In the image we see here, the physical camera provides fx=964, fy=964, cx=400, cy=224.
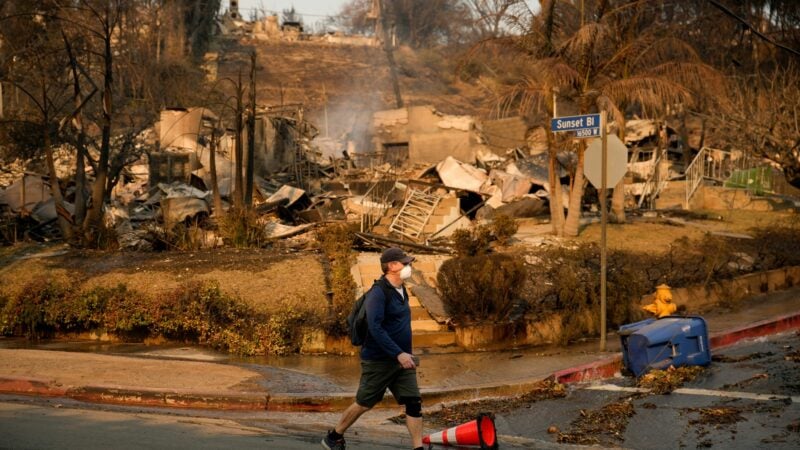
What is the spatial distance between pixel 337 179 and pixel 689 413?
80.7 feet

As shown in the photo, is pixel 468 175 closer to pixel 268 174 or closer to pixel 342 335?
pixel 268 174

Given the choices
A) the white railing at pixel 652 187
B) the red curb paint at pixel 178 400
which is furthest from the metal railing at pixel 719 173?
the red curb paint at pixel 178 400

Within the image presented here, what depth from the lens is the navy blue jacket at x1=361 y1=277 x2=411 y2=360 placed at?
787 centimetres

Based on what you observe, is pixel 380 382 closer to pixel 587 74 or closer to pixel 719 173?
pixel 587 74

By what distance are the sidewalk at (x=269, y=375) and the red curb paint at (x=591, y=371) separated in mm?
13

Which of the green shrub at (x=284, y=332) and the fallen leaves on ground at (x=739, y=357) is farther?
the green shrub at (x=284, y=332)

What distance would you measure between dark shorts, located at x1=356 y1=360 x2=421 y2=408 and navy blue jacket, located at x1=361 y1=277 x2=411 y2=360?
0.22ft

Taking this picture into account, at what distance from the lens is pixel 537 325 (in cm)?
1642

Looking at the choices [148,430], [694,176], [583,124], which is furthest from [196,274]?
[694,176]

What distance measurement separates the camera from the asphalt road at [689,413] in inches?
345

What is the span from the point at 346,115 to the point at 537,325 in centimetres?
4217

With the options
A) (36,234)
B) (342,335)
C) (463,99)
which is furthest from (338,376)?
(463,99)

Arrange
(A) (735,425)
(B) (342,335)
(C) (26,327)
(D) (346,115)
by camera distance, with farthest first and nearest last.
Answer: (D) (346,115) → (C) (26,327) → (B) (342,335) → (A) (735,425)

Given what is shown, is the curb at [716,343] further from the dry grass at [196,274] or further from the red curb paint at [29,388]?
the red curb paint at [29,388]
